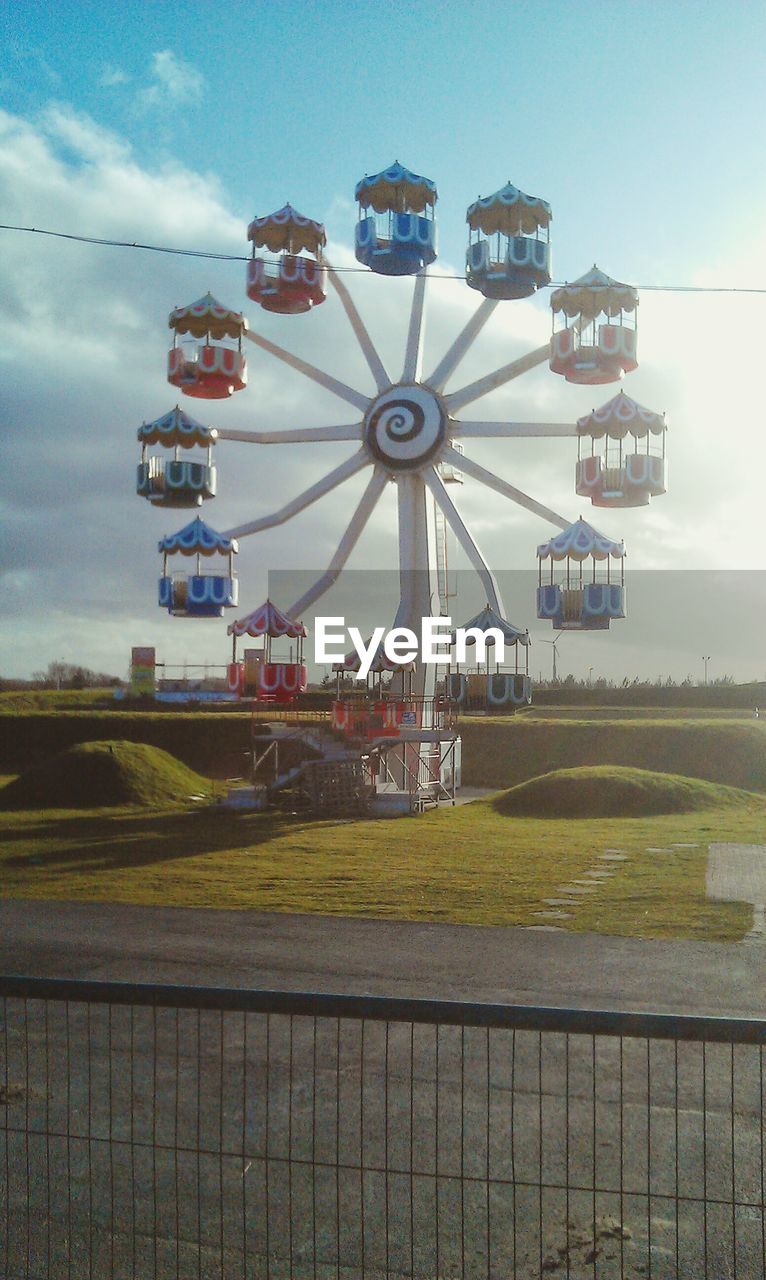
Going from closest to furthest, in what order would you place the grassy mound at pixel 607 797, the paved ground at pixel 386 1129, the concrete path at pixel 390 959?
the paved ground at pixel 386 1129 → the concrete path at pixel 390 959 → the grassy mound at pixel 607 797

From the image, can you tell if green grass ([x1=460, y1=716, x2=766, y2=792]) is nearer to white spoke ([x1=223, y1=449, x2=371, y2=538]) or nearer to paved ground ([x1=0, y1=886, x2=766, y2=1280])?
white spoke ([x1=223, y1=449, x2=371, y2=538])

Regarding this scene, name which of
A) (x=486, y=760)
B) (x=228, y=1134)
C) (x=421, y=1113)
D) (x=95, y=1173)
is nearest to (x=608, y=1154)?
Result: (x=421, y=1113)

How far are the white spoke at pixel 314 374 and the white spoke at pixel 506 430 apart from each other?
2923 mm

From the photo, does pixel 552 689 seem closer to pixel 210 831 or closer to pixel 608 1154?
pixel 210 831

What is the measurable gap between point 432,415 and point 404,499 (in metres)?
2.36

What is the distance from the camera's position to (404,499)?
3212 centimetres

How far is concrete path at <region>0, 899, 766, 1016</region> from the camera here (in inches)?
457

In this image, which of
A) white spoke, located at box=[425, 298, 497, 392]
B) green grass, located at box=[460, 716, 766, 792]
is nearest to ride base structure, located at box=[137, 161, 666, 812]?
white spoke, located at box=[425, 298, 497, 392]

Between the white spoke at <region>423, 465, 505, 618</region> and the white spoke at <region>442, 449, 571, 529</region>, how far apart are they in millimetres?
154

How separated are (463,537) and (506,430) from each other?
3078 mm

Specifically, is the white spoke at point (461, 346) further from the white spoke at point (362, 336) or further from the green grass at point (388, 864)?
the green grass at point (388, 864)

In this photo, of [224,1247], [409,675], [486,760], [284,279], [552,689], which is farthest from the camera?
[552,689]

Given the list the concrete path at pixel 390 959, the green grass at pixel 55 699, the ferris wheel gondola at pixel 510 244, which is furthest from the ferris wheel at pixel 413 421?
the green grass at pixel 55 699

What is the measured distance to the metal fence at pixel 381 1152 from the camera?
5188mm
